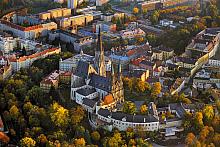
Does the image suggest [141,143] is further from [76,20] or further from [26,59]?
[76,20]

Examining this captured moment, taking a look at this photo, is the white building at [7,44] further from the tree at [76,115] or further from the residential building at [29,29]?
the tree at [76,115]

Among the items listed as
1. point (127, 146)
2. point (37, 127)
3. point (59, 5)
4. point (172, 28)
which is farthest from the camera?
point (59, 5)

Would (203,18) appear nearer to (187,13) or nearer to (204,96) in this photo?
(187,13)

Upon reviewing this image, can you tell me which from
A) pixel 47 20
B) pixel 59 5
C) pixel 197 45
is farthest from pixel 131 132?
pixel 59 5

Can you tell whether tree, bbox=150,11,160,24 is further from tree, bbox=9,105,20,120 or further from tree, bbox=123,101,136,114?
tree, bbox=9,105,20,120

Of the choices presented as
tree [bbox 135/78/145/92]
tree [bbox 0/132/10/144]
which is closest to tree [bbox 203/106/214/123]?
tree [bbox 135/78/145/92]

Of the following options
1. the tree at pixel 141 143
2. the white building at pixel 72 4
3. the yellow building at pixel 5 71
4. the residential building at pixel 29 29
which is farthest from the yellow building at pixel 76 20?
the tree at pixel 141 143
